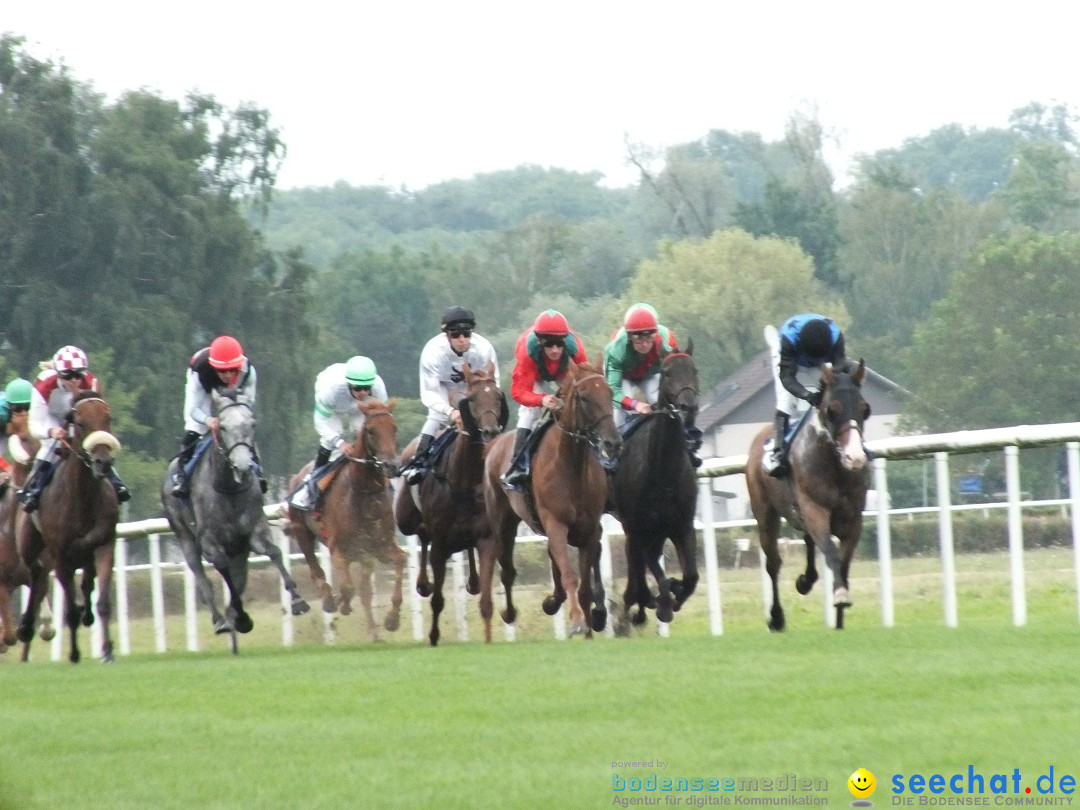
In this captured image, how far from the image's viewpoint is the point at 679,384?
39.2 feet

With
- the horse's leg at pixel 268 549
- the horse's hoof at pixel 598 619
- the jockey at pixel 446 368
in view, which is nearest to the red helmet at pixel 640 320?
the jockey at pixel 446 368

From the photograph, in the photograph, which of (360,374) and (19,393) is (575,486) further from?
(19,393)

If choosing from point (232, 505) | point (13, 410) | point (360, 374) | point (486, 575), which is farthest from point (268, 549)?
point (13, 410)

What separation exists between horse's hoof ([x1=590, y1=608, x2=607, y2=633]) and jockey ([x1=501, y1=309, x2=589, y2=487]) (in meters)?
0.92

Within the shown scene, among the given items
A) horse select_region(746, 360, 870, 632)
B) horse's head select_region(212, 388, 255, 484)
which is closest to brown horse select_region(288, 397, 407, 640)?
horse's head select_region(212, 388, 255, 484)

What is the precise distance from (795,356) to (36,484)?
16.1 feet

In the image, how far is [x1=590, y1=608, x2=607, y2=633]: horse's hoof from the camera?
12.6 m

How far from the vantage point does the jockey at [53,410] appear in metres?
12.9

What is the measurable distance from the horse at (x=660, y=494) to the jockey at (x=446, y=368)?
159cm

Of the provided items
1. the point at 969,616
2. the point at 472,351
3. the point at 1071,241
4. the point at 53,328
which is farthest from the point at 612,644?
the point at 1071,241

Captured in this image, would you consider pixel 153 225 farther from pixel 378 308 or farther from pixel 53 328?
pixel 378 308

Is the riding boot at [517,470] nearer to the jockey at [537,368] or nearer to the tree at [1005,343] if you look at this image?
the jockey at [537,368]

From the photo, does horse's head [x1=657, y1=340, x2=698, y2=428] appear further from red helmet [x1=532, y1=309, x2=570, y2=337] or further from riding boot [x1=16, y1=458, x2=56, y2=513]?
riding boot [x1=16, y1=458, x2=56, y2=513]

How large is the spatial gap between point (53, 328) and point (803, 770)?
37.1m
